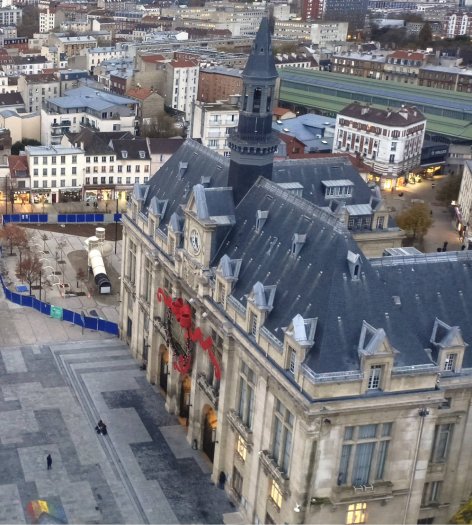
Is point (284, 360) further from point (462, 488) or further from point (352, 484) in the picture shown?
point (462, 488)

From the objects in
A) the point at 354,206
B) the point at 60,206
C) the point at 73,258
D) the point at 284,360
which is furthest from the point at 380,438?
the point at 60,206

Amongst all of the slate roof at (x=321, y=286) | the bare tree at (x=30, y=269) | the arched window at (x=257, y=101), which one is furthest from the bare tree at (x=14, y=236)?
the slate roof at (x=321, y=286)

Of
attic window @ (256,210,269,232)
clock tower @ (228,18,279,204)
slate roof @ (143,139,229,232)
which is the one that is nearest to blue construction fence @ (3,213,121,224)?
slate roof @ (143,139,229,232)

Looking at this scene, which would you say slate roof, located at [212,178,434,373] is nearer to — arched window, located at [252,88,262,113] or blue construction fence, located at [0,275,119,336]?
arched window, located at [252,88,262,113]

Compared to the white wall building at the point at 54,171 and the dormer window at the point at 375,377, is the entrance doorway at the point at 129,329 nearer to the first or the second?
the dormer window at the point at 375,377

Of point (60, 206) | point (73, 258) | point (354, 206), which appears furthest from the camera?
point (60, 206)

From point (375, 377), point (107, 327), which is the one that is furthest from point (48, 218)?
point (375, 377)
